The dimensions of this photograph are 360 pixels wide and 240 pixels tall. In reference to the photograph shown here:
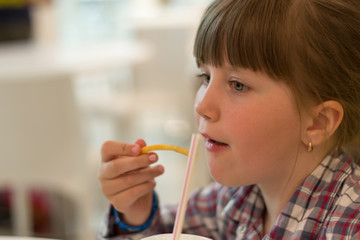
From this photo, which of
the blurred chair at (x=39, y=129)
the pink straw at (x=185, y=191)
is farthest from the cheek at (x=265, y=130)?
the blurred chair at (x=39, y=129)

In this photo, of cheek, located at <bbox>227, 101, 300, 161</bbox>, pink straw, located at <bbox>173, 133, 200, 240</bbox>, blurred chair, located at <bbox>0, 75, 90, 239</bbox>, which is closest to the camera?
pink straw, located at <bbox>173, 133, 200, 240</bbox>

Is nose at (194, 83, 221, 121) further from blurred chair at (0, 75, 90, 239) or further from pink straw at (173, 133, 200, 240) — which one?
blurred chair at (0, 75, 90, 239)

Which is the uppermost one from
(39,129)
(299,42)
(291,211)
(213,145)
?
(299,42)

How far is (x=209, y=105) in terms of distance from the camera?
73 centimetres

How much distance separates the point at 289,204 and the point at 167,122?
3.15 metres

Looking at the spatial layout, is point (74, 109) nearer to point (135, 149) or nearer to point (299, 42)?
point (135, 149)

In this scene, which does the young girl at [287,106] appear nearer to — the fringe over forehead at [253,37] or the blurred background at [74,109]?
the fringe over forehead at [253,37]

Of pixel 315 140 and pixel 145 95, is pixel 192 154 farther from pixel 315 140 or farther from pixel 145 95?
pixel 145 95

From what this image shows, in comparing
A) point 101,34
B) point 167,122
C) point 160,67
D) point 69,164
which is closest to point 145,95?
point 160,67

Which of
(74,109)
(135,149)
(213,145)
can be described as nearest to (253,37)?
(213,145)

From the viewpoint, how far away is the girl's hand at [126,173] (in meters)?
0.83

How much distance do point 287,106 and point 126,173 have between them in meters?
0.31

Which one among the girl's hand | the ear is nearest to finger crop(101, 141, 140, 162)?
the girl's hand

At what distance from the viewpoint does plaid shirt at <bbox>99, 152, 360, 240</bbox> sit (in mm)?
712
